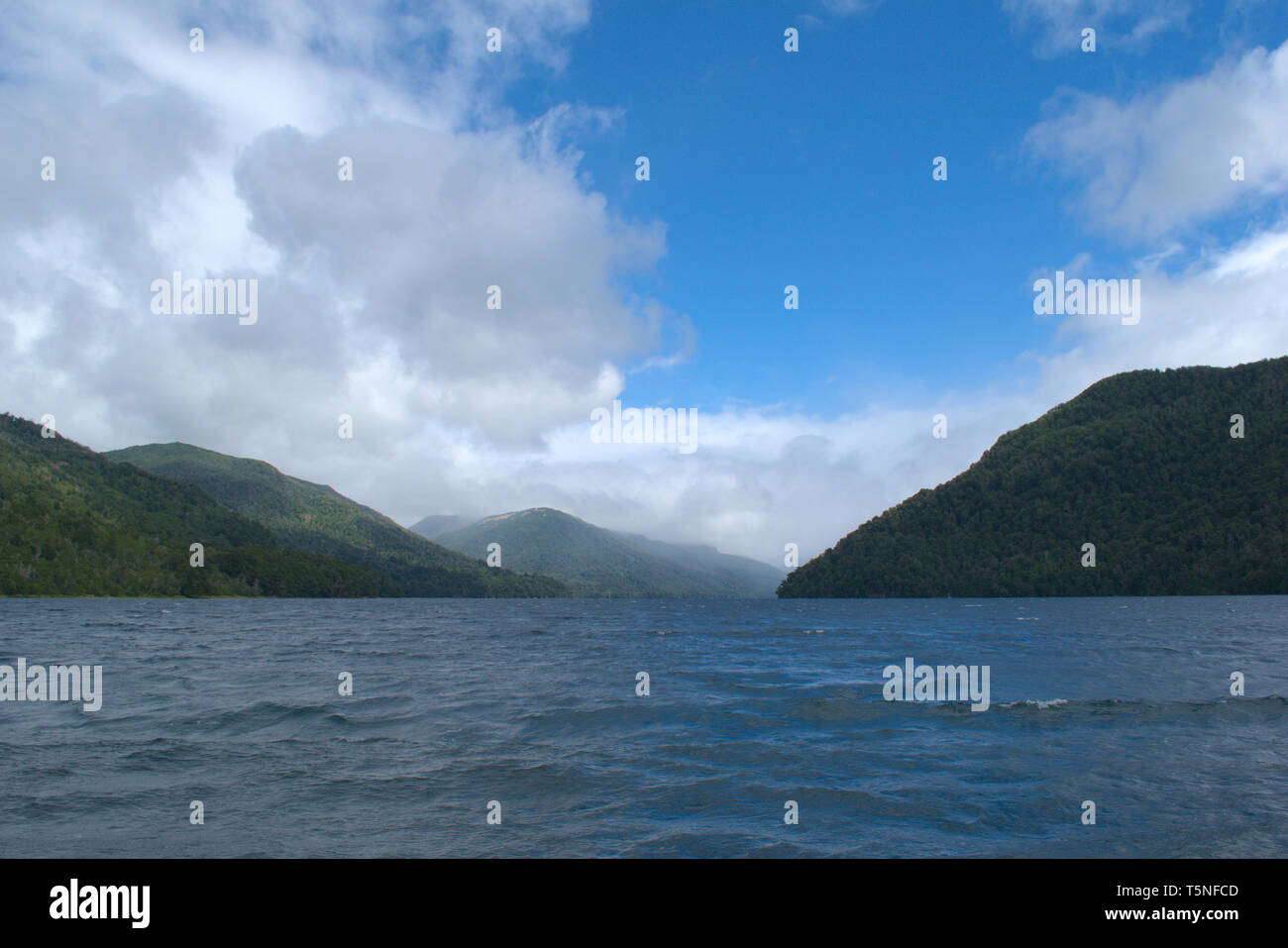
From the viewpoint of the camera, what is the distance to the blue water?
1509cm

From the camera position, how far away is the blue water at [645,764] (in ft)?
49.5

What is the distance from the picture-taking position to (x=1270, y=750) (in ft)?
72.2

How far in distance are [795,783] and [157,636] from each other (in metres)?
72.3

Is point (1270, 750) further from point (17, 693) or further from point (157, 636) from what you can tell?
point (157, 636)

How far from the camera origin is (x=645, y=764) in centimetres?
2150

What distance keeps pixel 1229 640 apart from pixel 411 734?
6759cm
